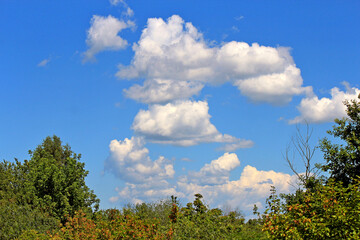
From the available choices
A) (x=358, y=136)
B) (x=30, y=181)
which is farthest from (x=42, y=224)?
(x=358, y=136)

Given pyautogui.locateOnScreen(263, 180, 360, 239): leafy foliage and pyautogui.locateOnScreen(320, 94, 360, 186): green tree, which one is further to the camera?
pyautogui.locateOnScreen(320, 94, 360, 186): green tree

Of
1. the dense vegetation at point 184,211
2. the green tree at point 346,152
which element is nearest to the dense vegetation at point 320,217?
the dense vegetation at point 184,211

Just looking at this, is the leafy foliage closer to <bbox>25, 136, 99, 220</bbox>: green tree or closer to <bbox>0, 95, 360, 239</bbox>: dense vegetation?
<bbox>0, 95, 360, 239</bbox>: dense vegetation

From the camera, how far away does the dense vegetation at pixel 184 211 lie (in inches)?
466

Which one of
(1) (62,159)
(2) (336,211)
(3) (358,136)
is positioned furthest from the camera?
(1) (62,159)

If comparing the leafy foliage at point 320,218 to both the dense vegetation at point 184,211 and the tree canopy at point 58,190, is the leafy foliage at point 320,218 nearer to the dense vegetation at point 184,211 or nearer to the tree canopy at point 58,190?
the dense vegetation at point 184,211

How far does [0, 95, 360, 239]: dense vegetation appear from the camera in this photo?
466 inches

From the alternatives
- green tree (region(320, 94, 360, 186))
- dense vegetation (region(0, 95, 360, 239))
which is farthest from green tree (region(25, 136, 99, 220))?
green tree (region(320, 94, 360, 186))

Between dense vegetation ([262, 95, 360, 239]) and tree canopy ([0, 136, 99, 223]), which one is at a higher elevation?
tree canopy ([0, 136, 99, 223])

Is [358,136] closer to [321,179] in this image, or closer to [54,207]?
[321,179]

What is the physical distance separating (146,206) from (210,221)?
59.2ft

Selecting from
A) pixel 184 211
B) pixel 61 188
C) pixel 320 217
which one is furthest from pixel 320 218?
pixel 61 188

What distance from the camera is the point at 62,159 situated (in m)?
46.4

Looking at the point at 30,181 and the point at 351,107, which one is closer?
the point at 351,107
